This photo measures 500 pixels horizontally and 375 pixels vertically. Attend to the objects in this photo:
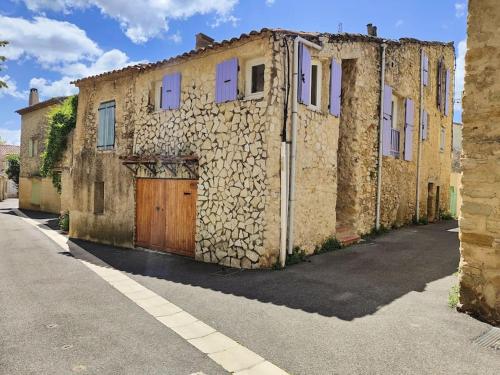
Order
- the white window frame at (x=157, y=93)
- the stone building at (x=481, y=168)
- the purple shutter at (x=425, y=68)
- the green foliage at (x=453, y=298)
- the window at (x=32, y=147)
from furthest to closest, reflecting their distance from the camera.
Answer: the window at (x=32, y=147)
the purple shutter at (x=425, y=68)
the white window frame at (x=157, y=93)
the green foliage at (x=453, y=298)
the stone building at (x=481, y=168)

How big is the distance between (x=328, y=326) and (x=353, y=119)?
759cm

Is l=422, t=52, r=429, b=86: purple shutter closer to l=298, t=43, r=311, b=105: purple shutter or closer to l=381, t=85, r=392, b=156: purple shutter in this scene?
l=381, t=85, r=392, b=156: purple shutter

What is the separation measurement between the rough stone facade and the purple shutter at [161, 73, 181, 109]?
16.5 m

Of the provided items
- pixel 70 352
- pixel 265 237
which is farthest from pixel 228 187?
pixel 70 352

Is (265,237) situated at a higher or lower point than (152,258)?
higher

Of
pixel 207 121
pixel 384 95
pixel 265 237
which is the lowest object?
pixel 265 237

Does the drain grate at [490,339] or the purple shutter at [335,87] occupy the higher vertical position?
the purple shutter at [335,87]

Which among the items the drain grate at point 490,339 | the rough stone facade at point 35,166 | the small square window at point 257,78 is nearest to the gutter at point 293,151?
the small square window at point 257,78

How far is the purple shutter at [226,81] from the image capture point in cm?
838

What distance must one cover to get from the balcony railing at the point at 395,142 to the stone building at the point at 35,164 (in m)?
20.8

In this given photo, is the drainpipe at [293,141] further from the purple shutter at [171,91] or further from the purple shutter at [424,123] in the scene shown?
the purple shutter at [424,123]

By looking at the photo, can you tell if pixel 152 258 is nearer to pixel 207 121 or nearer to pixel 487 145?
pixel 207 121

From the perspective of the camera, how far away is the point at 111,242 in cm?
1167

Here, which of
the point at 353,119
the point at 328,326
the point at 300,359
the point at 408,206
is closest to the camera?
the point at 300,359
